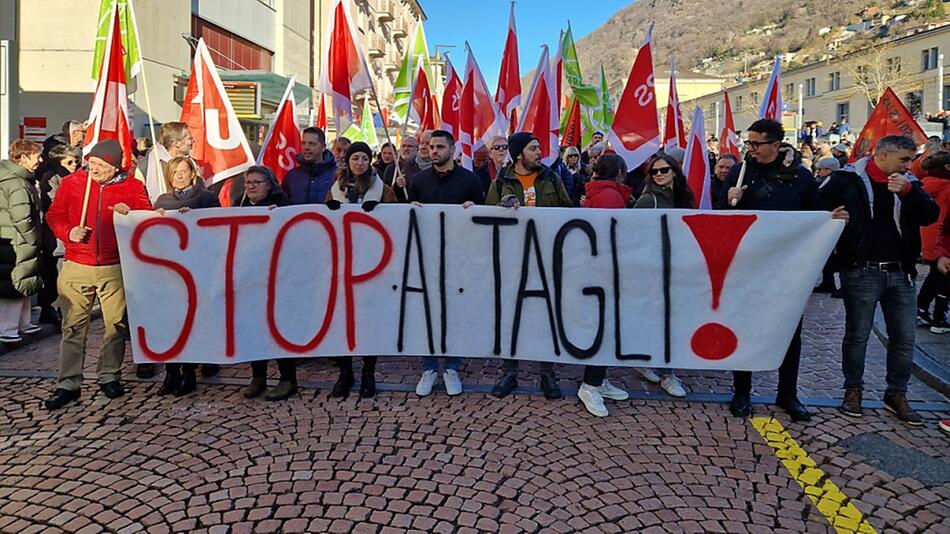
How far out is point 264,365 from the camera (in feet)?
16.5

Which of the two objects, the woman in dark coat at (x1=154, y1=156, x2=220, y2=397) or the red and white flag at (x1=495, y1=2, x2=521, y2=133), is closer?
the woman in dark coat at (x1=154, y1=156, x2=220, y2=397)

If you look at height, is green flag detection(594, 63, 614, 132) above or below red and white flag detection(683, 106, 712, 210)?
above

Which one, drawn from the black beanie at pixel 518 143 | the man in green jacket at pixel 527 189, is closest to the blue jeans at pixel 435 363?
the man in green jacket at pixel 527 189

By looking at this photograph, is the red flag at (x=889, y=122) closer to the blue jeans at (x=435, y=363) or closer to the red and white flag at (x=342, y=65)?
the blue jeans at (x=435, y=363)

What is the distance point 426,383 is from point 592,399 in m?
1.18

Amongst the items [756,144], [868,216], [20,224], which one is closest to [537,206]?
[756,144]

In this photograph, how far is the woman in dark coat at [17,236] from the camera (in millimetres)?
5871

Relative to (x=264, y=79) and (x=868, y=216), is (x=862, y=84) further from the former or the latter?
(x=868, y=216)

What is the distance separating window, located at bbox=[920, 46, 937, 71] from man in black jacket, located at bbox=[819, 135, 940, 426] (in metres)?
58.4

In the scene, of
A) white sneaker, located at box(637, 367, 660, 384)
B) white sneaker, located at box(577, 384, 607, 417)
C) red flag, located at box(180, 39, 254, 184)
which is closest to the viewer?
white sneaker, located at box(577, 384, 607, 417)

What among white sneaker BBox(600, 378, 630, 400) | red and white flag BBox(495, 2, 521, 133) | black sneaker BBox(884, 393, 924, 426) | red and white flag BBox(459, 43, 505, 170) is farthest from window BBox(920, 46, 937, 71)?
white sneaker BBox(600, 378, 630, 400)

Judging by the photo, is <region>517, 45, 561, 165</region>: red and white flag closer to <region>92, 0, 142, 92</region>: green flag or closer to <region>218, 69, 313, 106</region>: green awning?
<region>92, 0, 142, 92</region>: green flag

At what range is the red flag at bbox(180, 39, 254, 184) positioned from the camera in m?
5.80

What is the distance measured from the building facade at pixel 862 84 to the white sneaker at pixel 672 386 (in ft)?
132
